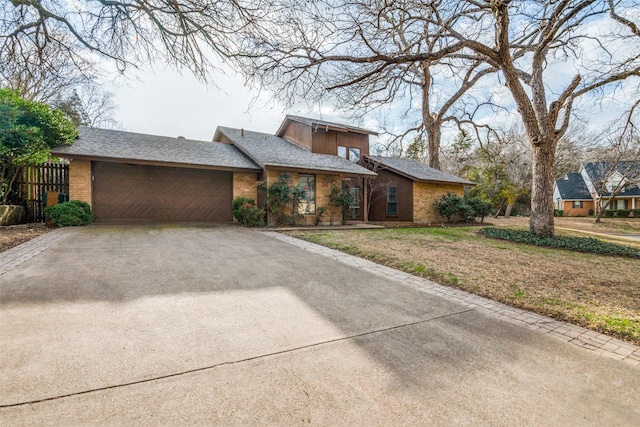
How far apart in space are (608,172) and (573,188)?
619 inches

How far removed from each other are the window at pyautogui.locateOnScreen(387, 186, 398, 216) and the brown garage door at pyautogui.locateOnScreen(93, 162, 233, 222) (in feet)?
28.5

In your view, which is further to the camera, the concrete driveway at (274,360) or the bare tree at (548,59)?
the bare tree at (548,59)

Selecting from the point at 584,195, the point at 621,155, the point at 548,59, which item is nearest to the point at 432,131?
the point at 548,59

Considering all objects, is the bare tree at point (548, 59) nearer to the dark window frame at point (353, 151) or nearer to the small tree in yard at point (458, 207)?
the small tree in yard at point (458, 207)

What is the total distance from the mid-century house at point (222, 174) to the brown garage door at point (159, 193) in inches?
1.2

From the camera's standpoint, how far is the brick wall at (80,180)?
33.2 feet

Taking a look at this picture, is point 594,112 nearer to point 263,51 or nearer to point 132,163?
point 263,51

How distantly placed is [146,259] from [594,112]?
14.8 metres

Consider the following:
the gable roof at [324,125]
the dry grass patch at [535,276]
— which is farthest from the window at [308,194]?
the dry grass patch at [535,276]

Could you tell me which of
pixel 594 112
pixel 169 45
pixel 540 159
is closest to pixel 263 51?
pixel 169 45

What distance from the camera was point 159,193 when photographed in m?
11.8

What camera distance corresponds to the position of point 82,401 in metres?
1.76

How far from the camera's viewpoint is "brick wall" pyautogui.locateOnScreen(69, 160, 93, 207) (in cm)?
1012

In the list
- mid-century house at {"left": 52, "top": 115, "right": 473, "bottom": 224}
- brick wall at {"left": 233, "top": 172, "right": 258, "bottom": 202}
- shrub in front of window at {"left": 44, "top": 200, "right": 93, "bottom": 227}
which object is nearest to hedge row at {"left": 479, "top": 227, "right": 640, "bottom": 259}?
mid-century house at {"left": 52, "top": 115, "right": 473, "bottom": 224}
